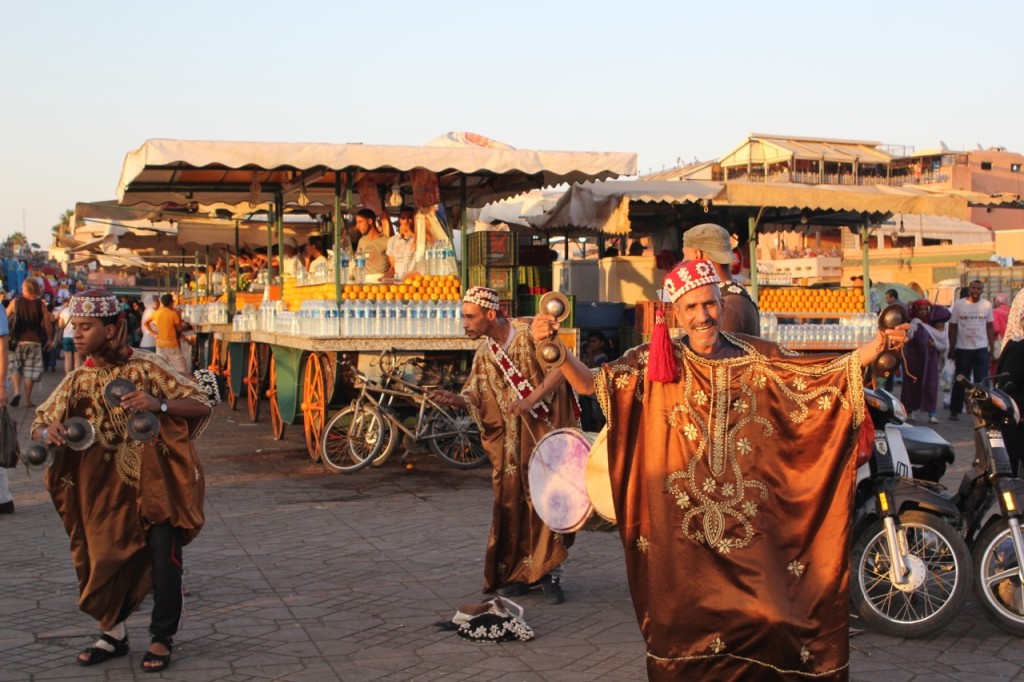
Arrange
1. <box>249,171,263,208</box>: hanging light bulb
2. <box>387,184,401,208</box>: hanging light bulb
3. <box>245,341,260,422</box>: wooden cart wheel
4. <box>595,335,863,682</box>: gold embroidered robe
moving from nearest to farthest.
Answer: <box>595,335,863,682</box>: gold embroidered robe, <box>387,184,401,208</box>: hanging light bulb, <box>249,171,263,208</box>: hanging light bulb, <box>245,341,260,422</box>: wooden cart wheel

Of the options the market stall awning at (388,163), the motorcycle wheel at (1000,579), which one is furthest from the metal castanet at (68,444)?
the market stall awning at (388,163)

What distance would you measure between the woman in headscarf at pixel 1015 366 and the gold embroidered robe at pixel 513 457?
332 cm

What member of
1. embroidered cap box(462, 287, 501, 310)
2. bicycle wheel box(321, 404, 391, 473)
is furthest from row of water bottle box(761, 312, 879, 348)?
embroidered cap box(462, 287, 501, 310)

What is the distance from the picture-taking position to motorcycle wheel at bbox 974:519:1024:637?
5543 millimetres

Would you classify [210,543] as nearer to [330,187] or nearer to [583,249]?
[330,187]

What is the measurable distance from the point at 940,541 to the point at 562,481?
1859 mm

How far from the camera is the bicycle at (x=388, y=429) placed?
429 inches

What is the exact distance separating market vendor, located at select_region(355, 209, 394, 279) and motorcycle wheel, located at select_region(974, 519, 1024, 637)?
7.09m

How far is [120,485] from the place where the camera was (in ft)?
16.8

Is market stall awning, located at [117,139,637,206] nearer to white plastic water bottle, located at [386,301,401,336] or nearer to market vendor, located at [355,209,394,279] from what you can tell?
market vendor, located at [355,209,394,279]

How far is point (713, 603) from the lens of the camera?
13.0 feet

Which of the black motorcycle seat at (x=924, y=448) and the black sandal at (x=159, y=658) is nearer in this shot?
the black sandal at (x=159, y=658)

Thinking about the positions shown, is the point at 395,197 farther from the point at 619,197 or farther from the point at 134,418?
the point at 134,418

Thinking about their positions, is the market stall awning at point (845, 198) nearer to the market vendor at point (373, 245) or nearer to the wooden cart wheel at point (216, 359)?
the market vendor at point (373, 245)
